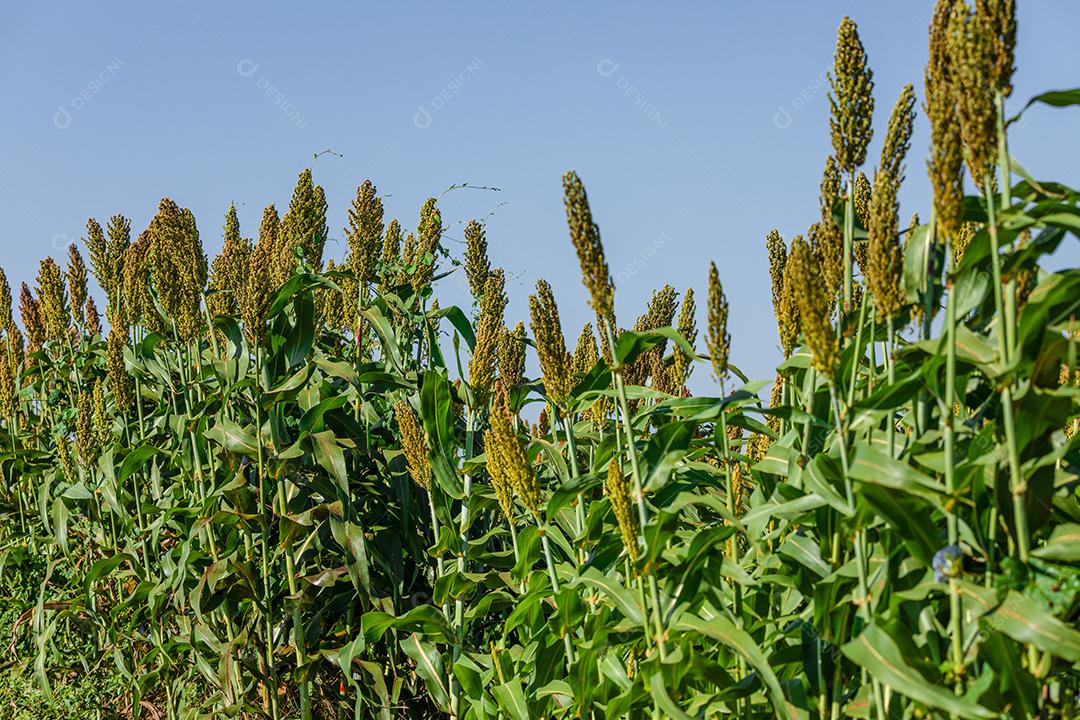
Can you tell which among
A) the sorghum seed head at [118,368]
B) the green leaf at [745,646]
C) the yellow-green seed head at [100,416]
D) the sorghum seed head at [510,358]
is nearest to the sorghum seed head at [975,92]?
the green leaf at [745,646]

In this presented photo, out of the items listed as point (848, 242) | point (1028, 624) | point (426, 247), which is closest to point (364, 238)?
point (426, 247)

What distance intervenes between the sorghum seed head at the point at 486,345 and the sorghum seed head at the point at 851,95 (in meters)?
1.64

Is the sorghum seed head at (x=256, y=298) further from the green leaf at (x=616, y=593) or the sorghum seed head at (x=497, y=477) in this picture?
the green leaf at (x=616, y=593)

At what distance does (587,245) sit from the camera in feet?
9.41

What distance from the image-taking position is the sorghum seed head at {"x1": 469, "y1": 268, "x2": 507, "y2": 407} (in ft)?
13.6

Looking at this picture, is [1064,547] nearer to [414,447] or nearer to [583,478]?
[583,478]

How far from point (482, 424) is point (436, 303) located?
962 mm

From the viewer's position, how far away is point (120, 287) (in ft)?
20.1

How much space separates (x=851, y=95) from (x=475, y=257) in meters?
2.60

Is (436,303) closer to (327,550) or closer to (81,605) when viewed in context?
(327,550)

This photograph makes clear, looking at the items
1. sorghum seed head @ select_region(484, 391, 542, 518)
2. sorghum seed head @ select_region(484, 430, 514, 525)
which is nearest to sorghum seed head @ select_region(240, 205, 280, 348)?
sorghum seed head @ select_region(484, 430, 514, 525)

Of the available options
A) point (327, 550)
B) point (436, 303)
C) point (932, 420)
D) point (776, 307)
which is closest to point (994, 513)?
point (932, 420)

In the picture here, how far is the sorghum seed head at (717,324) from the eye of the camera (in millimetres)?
2873

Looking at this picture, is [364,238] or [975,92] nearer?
[975,92]
